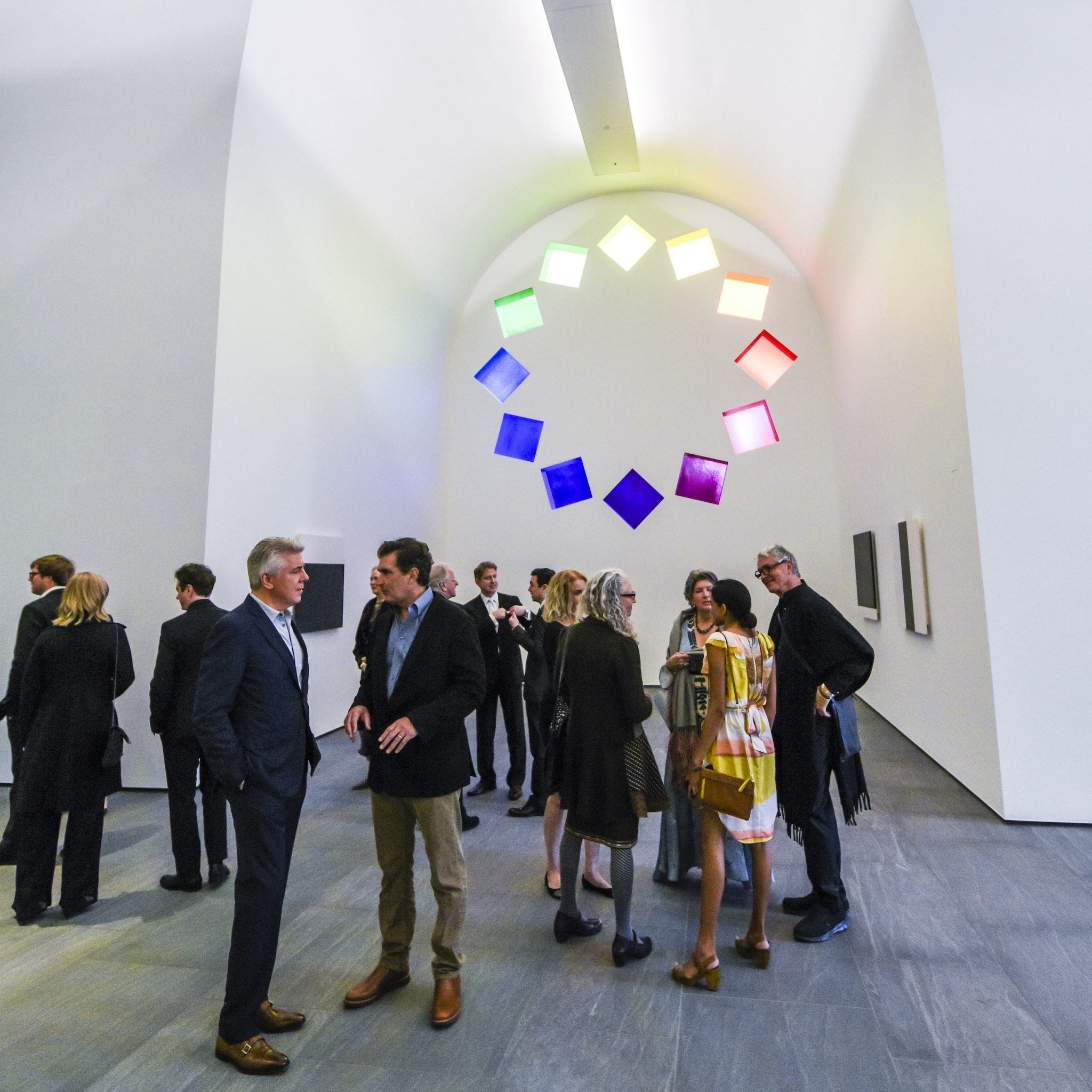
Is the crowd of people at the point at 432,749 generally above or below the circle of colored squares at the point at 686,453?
below

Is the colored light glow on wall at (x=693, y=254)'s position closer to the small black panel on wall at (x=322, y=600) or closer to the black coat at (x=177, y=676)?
the small black panel on wall at (x=322, y=600)

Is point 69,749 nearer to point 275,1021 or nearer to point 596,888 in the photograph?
point 275,1021

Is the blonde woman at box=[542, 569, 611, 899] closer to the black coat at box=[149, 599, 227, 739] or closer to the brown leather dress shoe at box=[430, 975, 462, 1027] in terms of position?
the brown leather dress shoe at box=[430, 975, 462, 1027]

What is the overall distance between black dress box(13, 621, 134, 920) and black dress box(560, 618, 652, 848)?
6.67 ft

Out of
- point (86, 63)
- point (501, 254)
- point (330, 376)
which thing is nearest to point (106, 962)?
point (330, 376)

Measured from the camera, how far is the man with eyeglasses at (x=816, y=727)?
2.74 m

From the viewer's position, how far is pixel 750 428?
849 centimetres

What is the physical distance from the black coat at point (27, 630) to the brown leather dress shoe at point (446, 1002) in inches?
96.3

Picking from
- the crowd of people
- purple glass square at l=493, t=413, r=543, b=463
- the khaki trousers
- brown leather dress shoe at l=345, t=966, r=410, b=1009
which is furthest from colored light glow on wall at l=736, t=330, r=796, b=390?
brown leather dress shoe at l=345, t=966, r=410, b=1009

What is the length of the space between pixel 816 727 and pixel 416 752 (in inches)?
59.9

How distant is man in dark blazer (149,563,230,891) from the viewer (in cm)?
335

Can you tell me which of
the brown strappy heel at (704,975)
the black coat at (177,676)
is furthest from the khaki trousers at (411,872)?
the black coat at (177,676)

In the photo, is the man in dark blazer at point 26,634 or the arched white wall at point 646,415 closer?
the man in dark blazer at point 26,634

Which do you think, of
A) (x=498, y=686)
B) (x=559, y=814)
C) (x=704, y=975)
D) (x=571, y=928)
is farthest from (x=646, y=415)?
(x=704, y=975)
